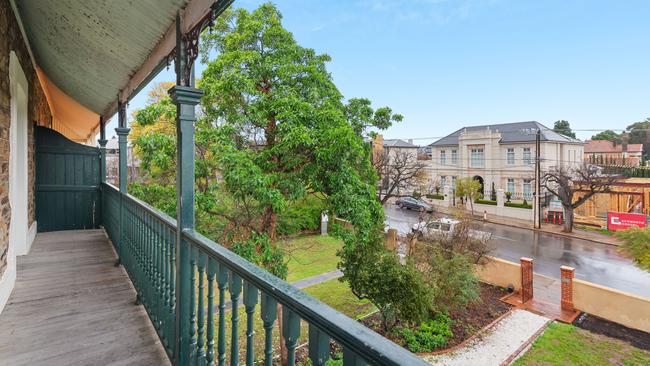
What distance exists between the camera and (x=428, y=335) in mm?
6613

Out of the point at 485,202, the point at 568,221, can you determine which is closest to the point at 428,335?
the point at 568,221

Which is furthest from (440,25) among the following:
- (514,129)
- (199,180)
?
(199,180)

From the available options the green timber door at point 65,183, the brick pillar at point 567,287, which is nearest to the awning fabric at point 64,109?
the green timber door at point 65,183

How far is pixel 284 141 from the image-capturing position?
607cm

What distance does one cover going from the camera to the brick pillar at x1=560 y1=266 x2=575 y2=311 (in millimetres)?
7862

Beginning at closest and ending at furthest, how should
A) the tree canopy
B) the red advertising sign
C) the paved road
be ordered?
the tree canopy, the paved road, the red advertising sign

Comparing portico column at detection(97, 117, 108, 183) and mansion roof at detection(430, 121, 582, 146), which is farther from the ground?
mansion roof at detection(430, 121, 582, 146)

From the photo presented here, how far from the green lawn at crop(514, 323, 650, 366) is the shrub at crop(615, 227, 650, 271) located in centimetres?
321

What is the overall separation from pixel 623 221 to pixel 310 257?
1364 centimetres

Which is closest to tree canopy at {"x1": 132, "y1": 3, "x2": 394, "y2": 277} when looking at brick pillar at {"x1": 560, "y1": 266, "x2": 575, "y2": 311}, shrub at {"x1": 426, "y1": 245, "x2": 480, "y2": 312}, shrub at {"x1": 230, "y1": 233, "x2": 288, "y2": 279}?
shrub at {"x1": 230, "y1": 233, "x2": 288, "y2": 279}

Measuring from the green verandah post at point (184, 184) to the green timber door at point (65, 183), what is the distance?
520 centimetres

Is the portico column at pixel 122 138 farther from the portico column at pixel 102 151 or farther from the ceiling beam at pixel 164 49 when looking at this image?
the portico column at pixel 102 151

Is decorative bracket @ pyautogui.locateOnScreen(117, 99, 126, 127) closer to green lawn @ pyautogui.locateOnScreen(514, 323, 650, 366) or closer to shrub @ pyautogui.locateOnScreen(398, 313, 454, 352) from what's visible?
shrub @ pyautogui.locateOnScreen(398, 313, 454, 352)

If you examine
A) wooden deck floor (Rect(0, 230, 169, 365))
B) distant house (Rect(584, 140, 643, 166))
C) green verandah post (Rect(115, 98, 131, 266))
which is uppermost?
distant house (Rect(584, 140, 643, 166))
